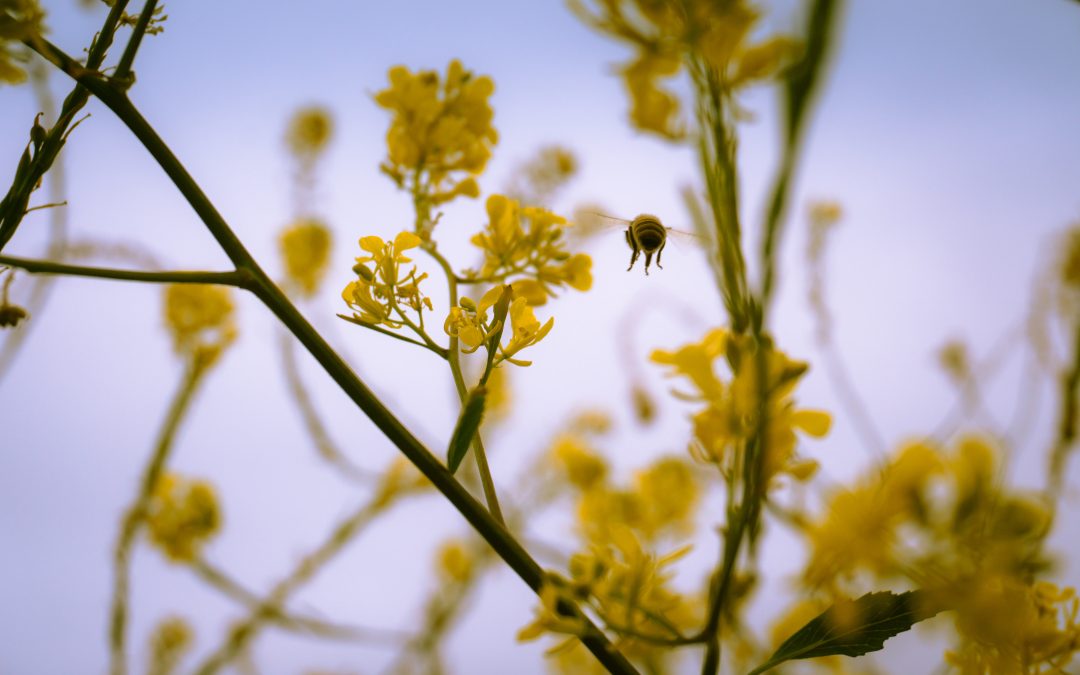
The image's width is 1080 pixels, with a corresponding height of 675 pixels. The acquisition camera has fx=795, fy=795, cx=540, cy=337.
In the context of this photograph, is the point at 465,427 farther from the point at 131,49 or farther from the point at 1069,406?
the point at 1069,406

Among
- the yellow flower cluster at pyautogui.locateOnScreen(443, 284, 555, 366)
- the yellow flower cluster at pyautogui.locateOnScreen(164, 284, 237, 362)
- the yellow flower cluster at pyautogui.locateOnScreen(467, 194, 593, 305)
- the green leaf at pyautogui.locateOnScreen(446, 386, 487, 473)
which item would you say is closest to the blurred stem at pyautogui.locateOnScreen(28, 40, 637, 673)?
the green leaf at pyautogui.locateOnScreen(446, 386, 487, 473)

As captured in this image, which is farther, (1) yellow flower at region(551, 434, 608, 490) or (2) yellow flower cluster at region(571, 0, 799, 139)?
(1) yellow flower at region(551, 434, 608, 490)

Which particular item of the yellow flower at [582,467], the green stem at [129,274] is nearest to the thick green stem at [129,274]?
the green stem at [129,274]

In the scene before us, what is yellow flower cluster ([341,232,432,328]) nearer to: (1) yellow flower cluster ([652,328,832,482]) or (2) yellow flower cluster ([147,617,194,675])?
(1) yellow flower cluster ([652,328,832,482])

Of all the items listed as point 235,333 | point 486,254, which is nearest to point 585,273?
point 486,254

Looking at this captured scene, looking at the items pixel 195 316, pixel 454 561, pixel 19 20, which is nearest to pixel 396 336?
pixel 19 20

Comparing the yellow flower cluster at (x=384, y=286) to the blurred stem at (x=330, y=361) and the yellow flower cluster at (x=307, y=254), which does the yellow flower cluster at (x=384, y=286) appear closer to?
the blurred stem at (x=330, y=361)

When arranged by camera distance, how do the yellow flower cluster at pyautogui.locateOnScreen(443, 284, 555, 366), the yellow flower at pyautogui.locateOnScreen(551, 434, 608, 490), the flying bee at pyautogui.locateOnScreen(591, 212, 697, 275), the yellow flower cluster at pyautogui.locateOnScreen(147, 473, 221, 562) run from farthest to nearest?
1. the yellow flower at pyautogui.locateOnScreen(551, 434, 608, 490)
2. the yellow flower cluster at pyautogui.locateOnScreen(147, 473, 221, 562)
3. the flying bee at pyautogui.locateOnScreen(591, 212, 697, 275)
4. the yellow flower cluster at pyautogui.locateOnScreen(443, 284, 555, 366)
